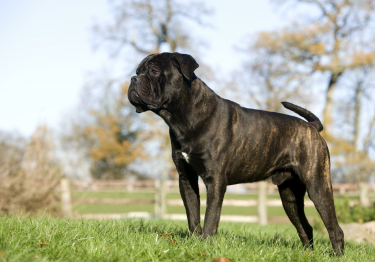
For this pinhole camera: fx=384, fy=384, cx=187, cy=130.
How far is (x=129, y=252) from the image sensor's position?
3.12 meters

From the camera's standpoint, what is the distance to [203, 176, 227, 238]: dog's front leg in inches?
149

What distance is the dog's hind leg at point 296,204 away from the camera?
4.87m

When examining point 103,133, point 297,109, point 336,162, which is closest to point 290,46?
point 336,162

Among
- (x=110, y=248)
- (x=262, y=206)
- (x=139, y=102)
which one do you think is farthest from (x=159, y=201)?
(x=110, y=248)

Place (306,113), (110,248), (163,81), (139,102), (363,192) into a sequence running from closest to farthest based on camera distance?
(110,248)
(163,81)
(139,102)
(306,113)
(363,192)

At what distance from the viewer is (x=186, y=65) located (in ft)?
13.0

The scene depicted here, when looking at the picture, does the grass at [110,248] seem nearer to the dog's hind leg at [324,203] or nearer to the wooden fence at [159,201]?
the dog's hind leg at [324,203]

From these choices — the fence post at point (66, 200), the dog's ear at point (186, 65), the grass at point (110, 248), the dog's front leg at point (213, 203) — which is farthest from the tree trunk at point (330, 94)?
the grass at point (110, 248)

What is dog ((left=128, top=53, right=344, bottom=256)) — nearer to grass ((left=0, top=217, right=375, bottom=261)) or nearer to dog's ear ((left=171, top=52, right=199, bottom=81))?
dog's ear ((left=171, top=52, right=199, bottom=81))

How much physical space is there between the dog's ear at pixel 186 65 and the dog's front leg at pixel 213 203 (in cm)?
107

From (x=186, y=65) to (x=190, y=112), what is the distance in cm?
49

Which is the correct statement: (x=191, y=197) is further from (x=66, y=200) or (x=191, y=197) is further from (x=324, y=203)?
(x=66, y=200)

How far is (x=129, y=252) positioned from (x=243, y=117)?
6.53 ft

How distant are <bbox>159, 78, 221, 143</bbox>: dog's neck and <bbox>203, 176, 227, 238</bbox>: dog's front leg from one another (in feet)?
1.70
